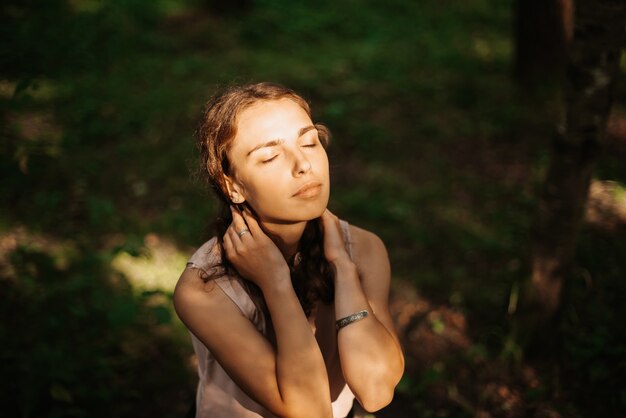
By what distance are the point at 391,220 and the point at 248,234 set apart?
9.45ft

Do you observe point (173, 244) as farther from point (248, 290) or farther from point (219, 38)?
point (219, 38)

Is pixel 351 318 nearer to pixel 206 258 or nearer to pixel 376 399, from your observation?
pixel 376 399

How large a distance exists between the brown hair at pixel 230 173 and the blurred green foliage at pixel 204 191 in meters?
0.96

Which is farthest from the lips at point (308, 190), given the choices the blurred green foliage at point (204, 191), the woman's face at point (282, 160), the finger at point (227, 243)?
the blurred green foliage at point (204, 191)

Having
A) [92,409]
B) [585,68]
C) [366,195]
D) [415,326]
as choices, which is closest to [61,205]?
[92,409]

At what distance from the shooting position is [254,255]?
2066 mm

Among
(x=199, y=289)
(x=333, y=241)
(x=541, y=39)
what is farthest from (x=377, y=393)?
(x=541, y=39)

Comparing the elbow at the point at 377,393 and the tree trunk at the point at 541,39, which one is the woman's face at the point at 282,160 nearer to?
the elbow at the point at 377,393

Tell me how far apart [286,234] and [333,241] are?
0.65 ft

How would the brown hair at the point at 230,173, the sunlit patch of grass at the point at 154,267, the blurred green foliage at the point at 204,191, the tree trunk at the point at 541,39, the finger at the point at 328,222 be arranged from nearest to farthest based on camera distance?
1. the brown hair at the point at 230,173
2. the finger at the point at 328,222
3. the blurred green foliage at the point at 204,191
4. the sunlit patch of grass at the point at 154,267
5. the tree trunk at the point at 541,39

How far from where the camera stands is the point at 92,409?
3.28 meters

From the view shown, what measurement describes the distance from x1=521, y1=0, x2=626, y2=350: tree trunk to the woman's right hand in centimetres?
169

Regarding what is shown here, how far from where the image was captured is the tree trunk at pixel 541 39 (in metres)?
5.63

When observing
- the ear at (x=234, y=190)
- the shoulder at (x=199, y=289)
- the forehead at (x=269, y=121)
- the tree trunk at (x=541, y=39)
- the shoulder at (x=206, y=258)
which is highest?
the forehead at (x=269, y=121)
